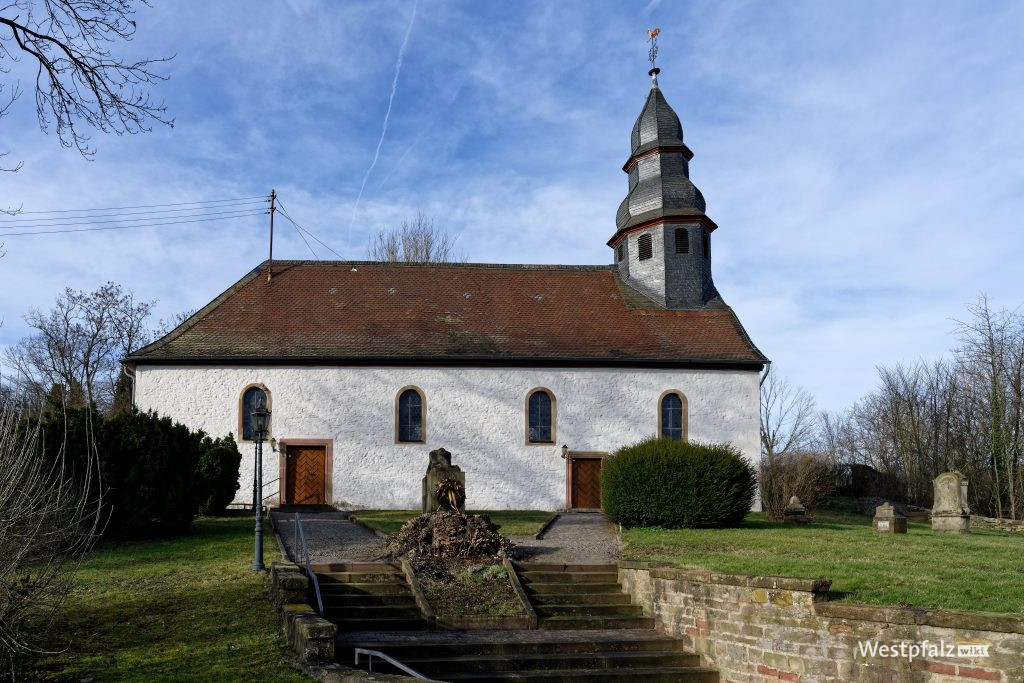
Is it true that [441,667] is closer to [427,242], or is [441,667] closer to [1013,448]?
[1013,448]

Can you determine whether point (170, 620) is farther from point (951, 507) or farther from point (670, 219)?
point (670, 219)

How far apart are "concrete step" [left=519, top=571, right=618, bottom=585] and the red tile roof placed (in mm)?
12110

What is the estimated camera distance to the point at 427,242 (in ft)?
147

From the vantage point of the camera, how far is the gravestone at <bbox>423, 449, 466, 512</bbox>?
14.9 meters

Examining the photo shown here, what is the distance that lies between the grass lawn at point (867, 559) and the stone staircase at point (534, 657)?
1.73 meters

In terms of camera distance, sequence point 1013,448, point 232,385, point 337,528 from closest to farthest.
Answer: point 337,528 < point 232,385 < point 1013,448

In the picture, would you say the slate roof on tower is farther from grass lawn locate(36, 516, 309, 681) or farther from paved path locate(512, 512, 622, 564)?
grass lawn locate(36, 516, 309, 681)

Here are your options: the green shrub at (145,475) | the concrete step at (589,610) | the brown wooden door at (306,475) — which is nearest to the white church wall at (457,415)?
the brown wooden door at (306,475)

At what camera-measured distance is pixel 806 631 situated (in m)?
9.64

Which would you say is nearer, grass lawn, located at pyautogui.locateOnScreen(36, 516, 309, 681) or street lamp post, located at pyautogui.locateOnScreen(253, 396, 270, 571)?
grass lawn, located at pyautogui.locateOnScreen(36, 516, 309, 681)

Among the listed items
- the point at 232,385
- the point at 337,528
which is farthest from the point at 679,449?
the point at 232,385

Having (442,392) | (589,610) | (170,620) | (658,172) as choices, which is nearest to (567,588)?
(589,610)

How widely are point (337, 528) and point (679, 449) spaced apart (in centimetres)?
762

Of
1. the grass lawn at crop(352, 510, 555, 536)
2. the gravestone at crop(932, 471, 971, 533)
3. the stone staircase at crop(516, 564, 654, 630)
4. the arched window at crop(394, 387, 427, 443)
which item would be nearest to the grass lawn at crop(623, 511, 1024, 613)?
the stone staircase at crop(516, 564, 654, 630)
